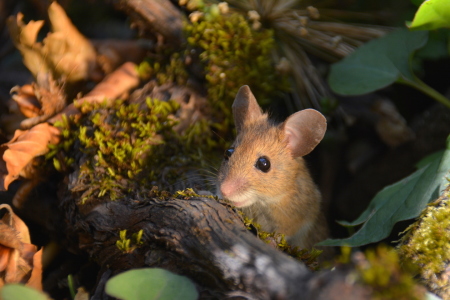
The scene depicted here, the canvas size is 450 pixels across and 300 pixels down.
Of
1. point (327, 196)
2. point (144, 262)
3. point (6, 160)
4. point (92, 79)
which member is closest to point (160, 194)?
point (144, 262)

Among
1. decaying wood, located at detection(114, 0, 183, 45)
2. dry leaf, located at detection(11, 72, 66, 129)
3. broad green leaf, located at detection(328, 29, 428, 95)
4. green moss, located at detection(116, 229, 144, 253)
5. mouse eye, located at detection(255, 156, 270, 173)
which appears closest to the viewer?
green moss, located at detection(116, 229, 144, 253)

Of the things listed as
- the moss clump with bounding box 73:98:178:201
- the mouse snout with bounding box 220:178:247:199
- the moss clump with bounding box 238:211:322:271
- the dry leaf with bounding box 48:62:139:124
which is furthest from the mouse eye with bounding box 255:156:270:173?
the dry leaf with bounding box 48:62:139:124

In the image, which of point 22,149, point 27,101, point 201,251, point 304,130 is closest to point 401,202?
point 304,130

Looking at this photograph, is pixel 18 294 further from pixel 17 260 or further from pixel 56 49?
pixel 56 49

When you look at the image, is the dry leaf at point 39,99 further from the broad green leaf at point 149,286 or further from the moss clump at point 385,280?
the moss clump at point 385,280

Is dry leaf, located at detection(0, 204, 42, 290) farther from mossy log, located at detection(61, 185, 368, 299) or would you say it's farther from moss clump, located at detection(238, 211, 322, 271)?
moss clump, located at detection(238, 211, 322, 271)

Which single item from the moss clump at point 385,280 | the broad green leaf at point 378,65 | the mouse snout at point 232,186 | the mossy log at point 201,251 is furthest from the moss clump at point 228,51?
the moss clump at point 385,280

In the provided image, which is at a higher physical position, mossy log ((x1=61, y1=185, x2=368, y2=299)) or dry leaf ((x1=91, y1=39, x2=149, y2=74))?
dry leaf ((x1=91, y1=39, x2=149, y2=74))
